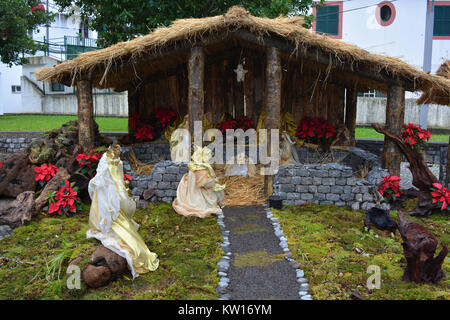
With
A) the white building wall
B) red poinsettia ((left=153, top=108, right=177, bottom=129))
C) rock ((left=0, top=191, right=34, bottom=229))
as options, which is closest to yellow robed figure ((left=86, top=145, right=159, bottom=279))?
rock ((left=0, top=191, right=34, bottom=229))

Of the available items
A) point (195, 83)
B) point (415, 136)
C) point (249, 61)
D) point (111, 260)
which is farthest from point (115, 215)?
point (249, 61)

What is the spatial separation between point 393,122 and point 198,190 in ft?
14.9

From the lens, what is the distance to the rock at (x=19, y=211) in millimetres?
7452

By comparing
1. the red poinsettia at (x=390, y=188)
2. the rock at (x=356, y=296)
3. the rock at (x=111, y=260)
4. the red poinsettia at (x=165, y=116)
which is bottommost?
the rock at (x=356, y=296)

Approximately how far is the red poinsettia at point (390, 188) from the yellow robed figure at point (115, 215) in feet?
16.8

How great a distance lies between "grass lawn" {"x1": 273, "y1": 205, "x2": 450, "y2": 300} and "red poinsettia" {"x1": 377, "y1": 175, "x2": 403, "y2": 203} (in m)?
0.41

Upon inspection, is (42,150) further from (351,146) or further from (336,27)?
(336,27)

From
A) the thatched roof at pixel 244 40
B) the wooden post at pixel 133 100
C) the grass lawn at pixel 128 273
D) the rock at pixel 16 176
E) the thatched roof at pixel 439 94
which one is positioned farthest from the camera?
the wooden post at pixel 133 100

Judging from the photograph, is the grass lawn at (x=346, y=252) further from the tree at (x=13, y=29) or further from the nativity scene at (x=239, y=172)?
the tree at (x=13, y=29)

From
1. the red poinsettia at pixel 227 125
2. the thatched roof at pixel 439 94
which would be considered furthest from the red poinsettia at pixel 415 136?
the red poinsettia at pixel 227 125

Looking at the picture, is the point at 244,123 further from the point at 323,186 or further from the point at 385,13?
the point at 385,13

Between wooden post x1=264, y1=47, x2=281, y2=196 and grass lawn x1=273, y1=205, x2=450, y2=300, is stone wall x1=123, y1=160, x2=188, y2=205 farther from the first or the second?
grass lawn x1=273, y1=205, x2=450, y2=300

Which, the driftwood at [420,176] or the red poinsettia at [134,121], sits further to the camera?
the red poinsettia at [134,121]
